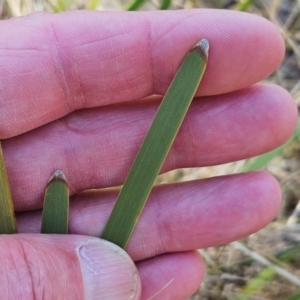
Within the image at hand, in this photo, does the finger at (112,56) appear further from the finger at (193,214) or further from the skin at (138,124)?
the finger at (193,214)

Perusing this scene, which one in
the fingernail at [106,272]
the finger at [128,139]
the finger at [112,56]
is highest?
the finger at [112,56]

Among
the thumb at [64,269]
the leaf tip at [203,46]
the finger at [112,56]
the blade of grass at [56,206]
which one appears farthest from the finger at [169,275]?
the leaf tip at [203,46]

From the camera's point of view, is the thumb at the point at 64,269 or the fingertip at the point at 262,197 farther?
the fingertip at the point at 262,197

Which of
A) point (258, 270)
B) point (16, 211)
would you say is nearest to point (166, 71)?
point (16, 211)

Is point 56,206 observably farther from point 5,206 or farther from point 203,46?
point 203,46

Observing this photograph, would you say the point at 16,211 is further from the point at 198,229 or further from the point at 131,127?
the point at 198,229

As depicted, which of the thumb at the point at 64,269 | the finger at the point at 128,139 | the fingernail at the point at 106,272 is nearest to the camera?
the thumb at the point at 64,269

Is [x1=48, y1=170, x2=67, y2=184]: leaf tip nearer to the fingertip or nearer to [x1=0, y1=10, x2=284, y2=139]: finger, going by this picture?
[x1=0, y1=10, x2=284, y2=139]: finger
